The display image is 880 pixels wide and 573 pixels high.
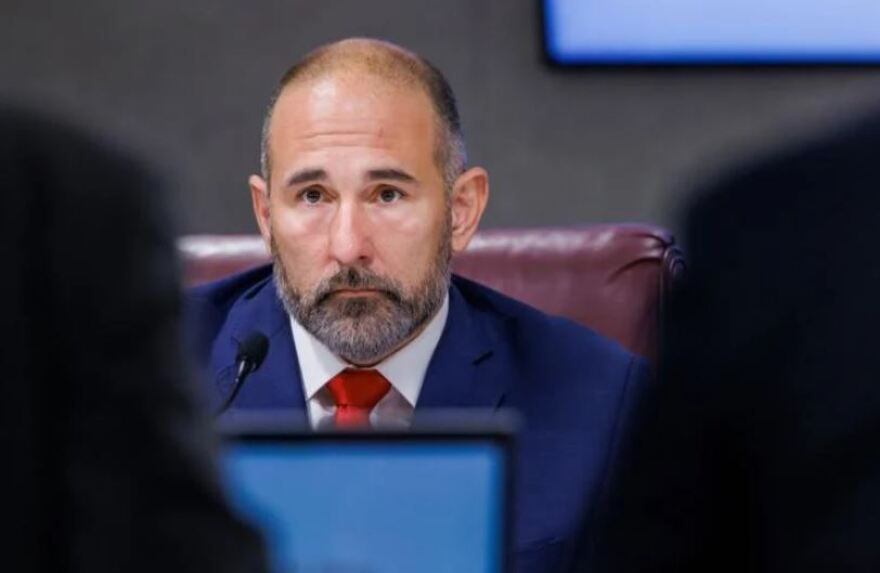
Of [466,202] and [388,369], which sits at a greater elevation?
[466,202]

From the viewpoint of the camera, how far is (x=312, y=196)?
2.80m

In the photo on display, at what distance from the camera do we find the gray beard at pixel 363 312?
2.73m

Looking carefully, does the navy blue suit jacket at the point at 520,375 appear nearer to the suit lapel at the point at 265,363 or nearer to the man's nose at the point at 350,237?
the suit lapel at the point at 265,363

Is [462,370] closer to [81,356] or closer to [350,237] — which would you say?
[350,237]

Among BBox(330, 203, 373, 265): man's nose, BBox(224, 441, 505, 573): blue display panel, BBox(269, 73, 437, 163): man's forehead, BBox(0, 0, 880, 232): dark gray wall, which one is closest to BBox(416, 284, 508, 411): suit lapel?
BBox(330, 203, 373, 265): man's nose

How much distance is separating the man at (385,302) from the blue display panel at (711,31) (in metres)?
1.13

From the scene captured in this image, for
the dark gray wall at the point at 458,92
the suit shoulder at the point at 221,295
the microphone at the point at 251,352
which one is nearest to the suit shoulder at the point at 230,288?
the suit shoulder at the point at 221,295

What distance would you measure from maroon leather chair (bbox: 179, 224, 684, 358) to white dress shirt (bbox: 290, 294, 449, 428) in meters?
0.17

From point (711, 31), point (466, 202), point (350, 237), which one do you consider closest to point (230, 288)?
point (350, 237)

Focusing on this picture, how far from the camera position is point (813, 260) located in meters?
1.01

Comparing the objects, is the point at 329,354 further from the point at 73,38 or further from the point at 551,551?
the point at 73,38

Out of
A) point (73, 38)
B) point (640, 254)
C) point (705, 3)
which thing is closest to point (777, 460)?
point (640, 254)

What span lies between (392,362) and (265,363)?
0.58 ft

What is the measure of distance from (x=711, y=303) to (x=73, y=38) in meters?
3.19
